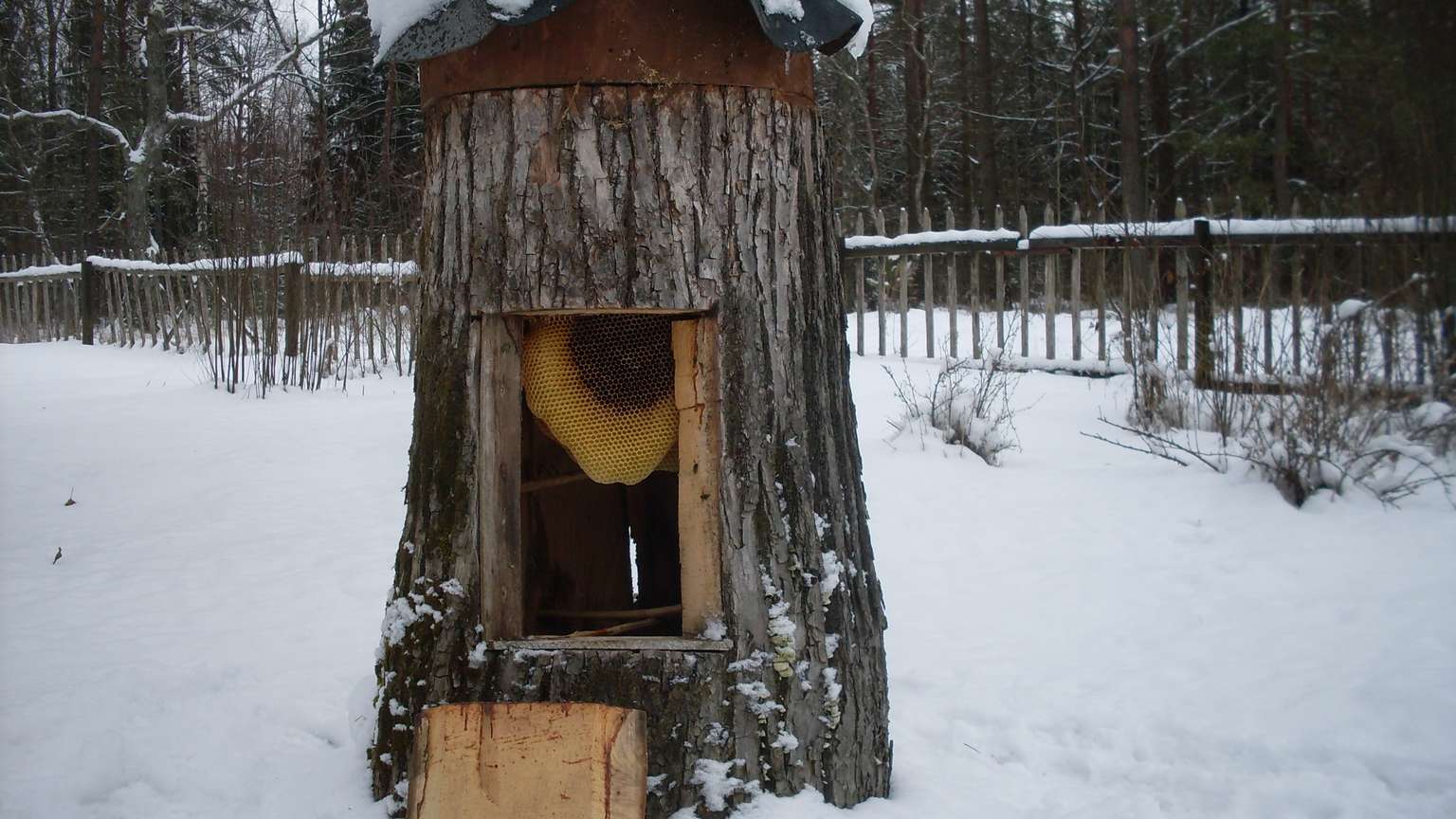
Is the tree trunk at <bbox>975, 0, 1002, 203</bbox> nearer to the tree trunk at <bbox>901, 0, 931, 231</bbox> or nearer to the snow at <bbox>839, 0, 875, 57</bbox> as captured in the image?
the tree trunk at <bbox>901, 0, 931, 231</bbox>

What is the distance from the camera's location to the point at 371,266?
26.8 ft

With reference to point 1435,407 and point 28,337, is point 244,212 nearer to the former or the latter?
point 1435,407

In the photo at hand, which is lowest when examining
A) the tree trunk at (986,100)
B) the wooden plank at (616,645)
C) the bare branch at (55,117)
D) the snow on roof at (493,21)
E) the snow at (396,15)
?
the wooden plank at (616,645)

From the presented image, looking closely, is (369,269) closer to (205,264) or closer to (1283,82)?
(205,264)

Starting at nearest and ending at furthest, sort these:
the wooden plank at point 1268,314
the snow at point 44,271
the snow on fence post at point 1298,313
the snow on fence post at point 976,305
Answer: the snow on fence post at point 1298,313, the wooden plank at point 1268,314, the snow on fence post at point 976,305, the snow at point 44,271

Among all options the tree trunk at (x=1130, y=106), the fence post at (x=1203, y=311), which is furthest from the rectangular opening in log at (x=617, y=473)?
the tree trunk at (x=1130, y=106)

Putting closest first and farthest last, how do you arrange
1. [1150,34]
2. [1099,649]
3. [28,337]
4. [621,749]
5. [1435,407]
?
[621,749], [1435,407], [1099,649], [1150,34], [28,337]

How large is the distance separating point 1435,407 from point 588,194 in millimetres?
2631

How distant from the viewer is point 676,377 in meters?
2.05

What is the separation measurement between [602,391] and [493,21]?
0.87 m

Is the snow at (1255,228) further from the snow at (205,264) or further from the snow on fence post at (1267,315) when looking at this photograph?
the snow at (205,264)

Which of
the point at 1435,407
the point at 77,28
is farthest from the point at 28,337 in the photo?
the point at 1435,407

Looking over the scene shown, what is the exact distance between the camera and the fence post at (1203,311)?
5.47 m

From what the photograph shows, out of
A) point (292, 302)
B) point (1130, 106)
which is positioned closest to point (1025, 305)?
point (292, 302)
